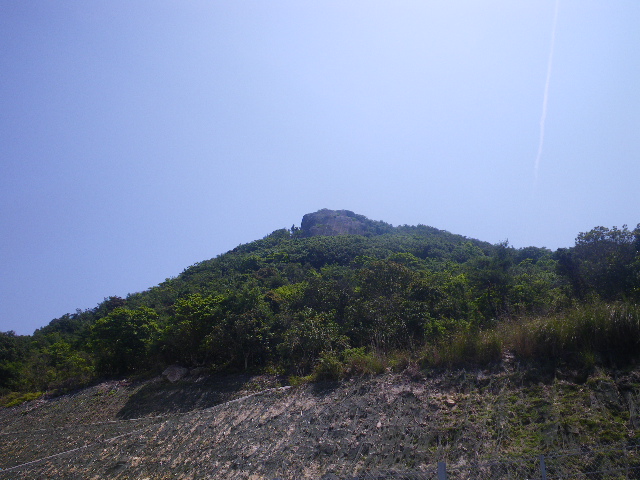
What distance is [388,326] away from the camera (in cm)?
1376

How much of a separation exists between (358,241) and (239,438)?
143 feet

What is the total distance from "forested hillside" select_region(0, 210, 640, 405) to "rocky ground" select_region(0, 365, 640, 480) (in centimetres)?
71

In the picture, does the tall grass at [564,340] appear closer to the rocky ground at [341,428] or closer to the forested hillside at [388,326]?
the forested hillside at [388,326]

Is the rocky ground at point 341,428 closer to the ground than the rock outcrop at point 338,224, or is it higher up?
closer to the ground

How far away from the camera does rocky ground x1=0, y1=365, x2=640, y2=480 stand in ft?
19.8

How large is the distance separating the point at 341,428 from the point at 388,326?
6088 mm

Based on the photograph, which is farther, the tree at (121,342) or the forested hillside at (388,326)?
the tree at (121,342)

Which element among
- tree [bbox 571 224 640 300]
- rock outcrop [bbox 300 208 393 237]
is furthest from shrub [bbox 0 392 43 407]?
rock outcrop [bbox 300 208 393 237]

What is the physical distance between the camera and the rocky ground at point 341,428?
6047 mm

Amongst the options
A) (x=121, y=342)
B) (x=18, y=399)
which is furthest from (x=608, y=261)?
(x=18, y=399)

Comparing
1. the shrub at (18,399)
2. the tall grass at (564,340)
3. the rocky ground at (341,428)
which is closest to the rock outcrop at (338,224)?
the shrub at (18,399)

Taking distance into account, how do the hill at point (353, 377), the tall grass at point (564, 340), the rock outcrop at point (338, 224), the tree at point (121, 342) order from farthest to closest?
the rock outcrop at point (338, 224) → the tree at point (121, 342) → the tall grass at point (564, 340) → the hill at point (353, 377)

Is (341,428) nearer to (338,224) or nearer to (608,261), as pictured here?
(608,261)

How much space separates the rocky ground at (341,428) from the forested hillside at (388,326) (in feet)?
2.32
